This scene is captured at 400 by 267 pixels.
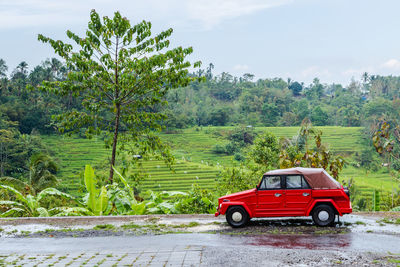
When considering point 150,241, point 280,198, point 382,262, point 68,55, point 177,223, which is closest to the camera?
point 382,262

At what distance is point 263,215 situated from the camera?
8727 millimetres

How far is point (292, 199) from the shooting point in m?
8.62

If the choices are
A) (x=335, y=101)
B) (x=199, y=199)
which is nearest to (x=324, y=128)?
(x=335, y=101)

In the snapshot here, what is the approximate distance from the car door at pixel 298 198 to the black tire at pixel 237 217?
2.90 feet

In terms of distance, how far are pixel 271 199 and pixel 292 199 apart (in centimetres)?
44

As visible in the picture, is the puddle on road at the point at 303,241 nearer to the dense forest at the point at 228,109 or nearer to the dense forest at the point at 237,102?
the dense forest at the point at 228,109

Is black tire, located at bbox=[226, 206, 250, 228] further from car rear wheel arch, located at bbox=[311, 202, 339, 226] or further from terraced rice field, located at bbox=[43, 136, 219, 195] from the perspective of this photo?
terraced rice field, located at bbox=[43, 136, 219, 195]

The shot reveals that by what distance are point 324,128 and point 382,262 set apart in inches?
3346

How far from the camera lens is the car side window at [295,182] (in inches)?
342

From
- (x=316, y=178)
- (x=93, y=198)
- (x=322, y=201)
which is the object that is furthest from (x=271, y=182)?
(x=93, y=198)

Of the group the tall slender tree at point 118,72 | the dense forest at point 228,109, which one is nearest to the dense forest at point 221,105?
the dense forest at point 228,109

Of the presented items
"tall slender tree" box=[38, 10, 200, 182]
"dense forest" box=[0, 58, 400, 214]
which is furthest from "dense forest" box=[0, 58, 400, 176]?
"tall slender tree" box=[38, 10, 200, 182]

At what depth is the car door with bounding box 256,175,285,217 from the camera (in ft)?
28.4

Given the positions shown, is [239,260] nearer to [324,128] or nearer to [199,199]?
[199,199]
